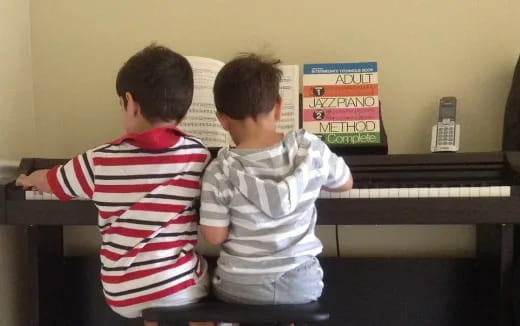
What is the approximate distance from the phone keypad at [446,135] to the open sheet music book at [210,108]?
0.40m

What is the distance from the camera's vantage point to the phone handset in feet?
5.86

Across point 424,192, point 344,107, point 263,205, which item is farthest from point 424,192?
point 263,205

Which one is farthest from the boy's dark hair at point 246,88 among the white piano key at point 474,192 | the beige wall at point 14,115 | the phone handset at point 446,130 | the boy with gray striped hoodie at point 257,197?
the beige wall at point 14,115

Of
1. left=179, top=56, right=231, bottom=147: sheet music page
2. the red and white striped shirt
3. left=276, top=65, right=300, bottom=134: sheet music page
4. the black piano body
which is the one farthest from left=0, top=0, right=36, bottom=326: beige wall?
left=276, top=65, right=300, bottom=134: sheet music page

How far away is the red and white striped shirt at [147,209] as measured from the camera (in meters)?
1.28

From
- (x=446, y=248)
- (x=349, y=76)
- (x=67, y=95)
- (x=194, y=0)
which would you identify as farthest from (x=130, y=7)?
(x=446, y=248)

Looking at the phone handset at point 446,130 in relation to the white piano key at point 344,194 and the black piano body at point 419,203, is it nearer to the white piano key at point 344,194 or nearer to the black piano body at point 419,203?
the black piano body at point 419,203

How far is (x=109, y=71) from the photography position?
207 centimetres

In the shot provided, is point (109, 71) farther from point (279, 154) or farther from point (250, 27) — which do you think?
point (279, 154)

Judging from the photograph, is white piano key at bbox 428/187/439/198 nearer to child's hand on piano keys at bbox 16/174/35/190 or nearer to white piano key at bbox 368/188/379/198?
white piano key at bbox 368/188/379/198

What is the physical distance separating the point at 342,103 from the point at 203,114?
1.21 ft

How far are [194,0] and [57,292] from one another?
39.0 inches

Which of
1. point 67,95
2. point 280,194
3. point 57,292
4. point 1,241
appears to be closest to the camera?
point 280,194

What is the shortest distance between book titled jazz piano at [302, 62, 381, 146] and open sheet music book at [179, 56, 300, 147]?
0.11ft
